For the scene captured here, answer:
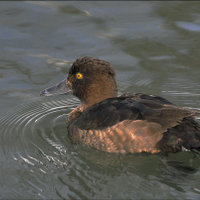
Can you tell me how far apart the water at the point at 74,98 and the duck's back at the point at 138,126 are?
6.1 inches

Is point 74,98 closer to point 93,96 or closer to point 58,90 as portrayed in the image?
point 58,90

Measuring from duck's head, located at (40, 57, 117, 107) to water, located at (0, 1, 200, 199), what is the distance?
1.89 feet

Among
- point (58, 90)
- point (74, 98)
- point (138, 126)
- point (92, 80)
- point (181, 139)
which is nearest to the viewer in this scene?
point (181, 139)

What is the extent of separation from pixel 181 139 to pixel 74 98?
2425 mm

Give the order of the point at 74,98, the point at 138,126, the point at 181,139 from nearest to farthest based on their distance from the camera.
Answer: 1. the point at 181,139
2. the point at 138,126
3. the point at 74,98

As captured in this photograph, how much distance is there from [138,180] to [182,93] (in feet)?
7.61

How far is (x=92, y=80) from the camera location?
17.2ft

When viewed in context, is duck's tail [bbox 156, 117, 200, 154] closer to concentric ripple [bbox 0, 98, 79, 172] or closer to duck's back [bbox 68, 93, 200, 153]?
duck's back [bbox 68, 93, 200, 153]

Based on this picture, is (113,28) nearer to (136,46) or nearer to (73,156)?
(136,46)

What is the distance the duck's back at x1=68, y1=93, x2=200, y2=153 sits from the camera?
4.33 meters

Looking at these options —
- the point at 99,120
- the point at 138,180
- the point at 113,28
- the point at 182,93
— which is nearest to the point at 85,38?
the point at 113,28

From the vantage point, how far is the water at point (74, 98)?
4040 millimetres

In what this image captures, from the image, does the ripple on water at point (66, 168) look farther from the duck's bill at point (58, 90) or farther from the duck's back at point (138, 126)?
the duck's bill at point (58, 90)

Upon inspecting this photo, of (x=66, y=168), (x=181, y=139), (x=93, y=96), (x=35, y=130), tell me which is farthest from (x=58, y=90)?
(x=181, y=139)
